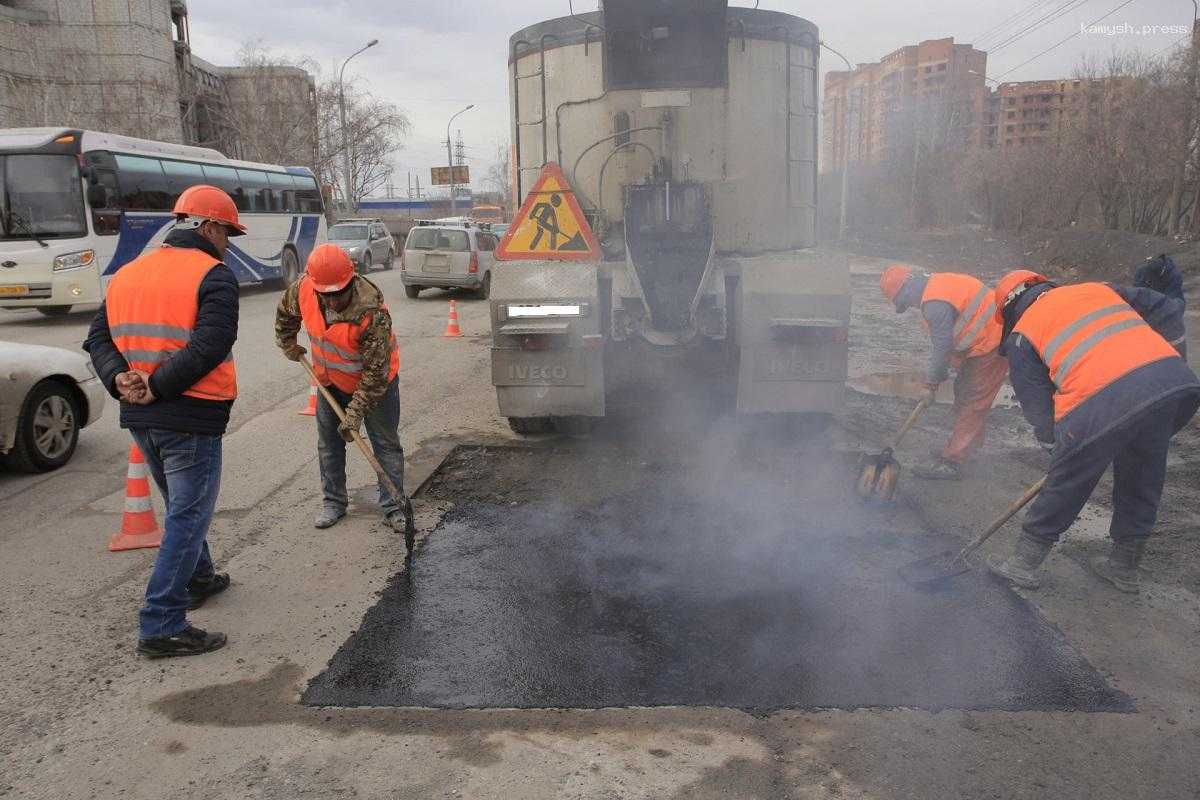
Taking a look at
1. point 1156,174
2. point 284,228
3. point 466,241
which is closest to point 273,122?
point 284,228

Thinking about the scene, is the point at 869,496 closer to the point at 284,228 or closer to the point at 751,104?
the point at 751,104

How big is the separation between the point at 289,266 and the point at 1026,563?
20.1 meters

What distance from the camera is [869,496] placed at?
4.96 meters

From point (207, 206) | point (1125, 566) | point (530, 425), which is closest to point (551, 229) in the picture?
point (530, 425)

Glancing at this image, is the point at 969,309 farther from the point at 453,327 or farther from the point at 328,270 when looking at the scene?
the point at 453,327

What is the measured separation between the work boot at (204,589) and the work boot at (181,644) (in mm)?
407

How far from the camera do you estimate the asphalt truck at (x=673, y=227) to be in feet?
18.7

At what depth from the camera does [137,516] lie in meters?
4.40

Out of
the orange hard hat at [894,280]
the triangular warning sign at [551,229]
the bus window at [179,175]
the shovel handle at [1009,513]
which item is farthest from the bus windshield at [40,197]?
the shovel handle at [1009,513]

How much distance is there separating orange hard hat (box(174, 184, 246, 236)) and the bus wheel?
59.3ft

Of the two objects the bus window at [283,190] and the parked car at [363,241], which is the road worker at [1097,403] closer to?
the bus window at [283,190]

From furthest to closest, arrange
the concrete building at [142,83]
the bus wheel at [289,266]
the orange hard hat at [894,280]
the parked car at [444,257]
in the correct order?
the concrete building at [142,83], the bus wheel at [289,266], the parked car at [444,257], the orange hard hat at [894,280]

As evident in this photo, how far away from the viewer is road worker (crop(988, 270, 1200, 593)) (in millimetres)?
3473

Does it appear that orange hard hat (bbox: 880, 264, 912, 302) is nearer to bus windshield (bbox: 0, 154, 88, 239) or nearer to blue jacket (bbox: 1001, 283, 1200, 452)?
blue jacket (bbox: 1001, 283, 1200, 452)
